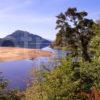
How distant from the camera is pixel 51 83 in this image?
25.3m

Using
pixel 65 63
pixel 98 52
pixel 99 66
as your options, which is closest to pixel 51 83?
pixel 65 63

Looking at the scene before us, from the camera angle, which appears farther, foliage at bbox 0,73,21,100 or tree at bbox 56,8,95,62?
tree at bbox 56,8,95,62

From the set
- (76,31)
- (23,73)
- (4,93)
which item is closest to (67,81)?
(4,93)

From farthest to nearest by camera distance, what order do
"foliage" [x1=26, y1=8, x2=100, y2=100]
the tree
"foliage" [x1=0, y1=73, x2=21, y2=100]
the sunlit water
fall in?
the tree < the sunlit water < "foliage" [x1=0, y1=73, x2=21, y2=100] < "foliage" [x1=26, y1=8, x2=100, y2=100]

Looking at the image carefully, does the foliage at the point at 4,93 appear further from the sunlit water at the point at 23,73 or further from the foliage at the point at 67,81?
the sunlit water at the point at 23,73

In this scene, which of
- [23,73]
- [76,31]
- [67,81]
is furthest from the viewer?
[23,73]

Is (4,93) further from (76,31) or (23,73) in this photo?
(23,73)

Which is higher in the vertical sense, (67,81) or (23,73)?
(67,81)

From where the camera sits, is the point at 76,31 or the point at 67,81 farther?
the point at 76,31

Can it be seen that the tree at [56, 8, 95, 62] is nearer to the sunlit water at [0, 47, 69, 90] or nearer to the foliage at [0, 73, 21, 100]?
the sunlit water at [0, 47, 69, 90]

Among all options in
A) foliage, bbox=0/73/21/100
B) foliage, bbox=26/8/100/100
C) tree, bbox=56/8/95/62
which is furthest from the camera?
tree, bbox=56/8/95/62

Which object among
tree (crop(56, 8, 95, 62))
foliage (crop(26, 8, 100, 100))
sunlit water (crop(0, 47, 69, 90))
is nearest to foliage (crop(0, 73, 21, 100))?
foliage (crop(26, 8, 100, 100))

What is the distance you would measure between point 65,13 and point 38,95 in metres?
28.3

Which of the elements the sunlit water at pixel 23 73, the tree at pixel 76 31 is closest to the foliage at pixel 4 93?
the sunlit water at pixel 23 73
